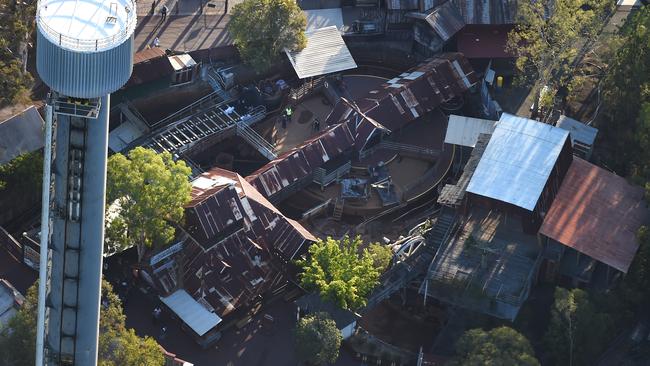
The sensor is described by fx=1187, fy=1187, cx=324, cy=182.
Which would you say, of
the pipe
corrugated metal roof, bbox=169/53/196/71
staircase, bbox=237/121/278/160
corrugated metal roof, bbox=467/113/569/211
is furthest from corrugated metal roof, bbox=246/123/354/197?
the pipe

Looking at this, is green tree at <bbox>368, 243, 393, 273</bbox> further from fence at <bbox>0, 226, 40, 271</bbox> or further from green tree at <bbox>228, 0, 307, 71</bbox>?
fence at <bbox>0, 226, 40, 271</bbox>

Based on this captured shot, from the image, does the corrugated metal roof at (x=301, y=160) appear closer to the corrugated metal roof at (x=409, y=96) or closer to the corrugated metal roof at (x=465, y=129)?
the corrugated metal roof at (x=409, y=96)

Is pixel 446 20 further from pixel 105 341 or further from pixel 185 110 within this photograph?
pixel 105 341

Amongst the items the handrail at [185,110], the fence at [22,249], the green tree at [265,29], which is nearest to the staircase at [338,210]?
the green tree at [265,29]

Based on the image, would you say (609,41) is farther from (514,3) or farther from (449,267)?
(449,267)

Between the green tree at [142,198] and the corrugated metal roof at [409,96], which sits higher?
the green tree at [142,198]

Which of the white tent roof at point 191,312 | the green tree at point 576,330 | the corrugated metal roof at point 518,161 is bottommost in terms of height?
the green tree at point 576,330

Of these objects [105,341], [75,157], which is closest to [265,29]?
[105,341]

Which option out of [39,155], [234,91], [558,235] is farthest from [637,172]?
[39,155]
